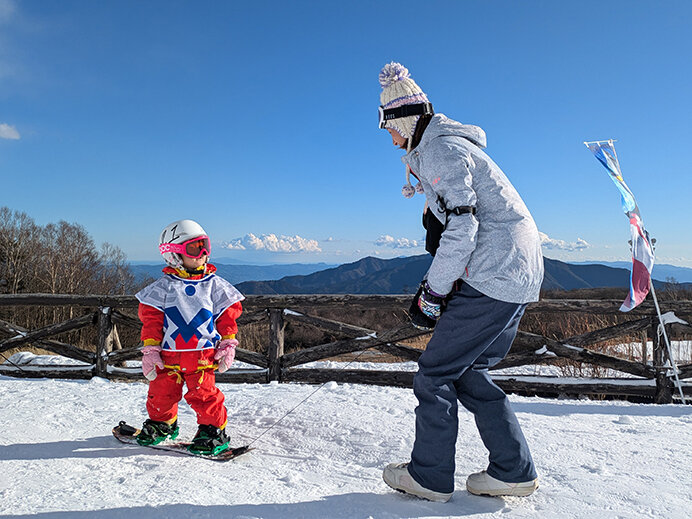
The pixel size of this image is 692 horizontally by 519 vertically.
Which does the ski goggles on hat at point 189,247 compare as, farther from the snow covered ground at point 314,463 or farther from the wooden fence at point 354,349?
the wooden fence at point 354,349

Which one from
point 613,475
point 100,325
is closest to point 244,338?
point 100,325

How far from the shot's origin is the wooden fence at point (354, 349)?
5059 mm

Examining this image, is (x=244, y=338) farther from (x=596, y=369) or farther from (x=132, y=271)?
(x=132, y=271)

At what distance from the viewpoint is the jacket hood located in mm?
2082

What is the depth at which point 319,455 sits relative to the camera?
8.85ft

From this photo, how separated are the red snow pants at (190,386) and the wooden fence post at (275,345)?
279cm

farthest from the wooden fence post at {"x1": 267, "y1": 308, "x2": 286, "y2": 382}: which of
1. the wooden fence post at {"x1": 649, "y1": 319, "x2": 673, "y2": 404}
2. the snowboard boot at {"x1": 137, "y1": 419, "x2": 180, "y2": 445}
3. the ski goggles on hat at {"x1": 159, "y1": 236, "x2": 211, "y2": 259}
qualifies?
the wooden fence post at {"x1": 649, "y1": 319, "x2": 673, "y2": 404}

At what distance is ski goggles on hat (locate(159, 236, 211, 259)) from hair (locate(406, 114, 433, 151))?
139 cm

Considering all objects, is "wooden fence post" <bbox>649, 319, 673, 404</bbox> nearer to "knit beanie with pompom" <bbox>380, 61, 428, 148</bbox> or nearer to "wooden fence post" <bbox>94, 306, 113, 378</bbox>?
"knit beanie with pompom" <bbox>380, 61, 428, 148</bbox>

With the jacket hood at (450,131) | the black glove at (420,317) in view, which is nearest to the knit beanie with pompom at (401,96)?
the jacket hood at (450,131)

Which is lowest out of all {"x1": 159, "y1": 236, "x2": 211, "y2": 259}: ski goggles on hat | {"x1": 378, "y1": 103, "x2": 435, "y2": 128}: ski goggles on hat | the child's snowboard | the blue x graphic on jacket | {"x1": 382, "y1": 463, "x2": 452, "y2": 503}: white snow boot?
the child's snowboard

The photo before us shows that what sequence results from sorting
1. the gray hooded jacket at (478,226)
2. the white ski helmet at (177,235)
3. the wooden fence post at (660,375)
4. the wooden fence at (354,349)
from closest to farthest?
1. the gray hooded jacket at (478,226)
2. the white ski helmet at (177,235)
3. the wooden fence post at (660,375)
4. the wooden fence at (354,349)

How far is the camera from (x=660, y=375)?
4.98m

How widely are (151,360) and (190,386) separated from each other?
0.27m
